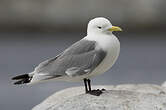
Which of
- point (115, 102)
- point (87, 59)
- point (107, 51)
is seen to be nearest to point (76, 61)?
point (87, 59)

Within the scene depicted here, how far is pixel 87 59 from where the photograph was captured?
14.5 feet

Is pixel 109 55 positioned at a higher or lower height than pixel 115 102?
higher

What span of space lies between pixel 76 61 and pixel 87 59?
94 mm

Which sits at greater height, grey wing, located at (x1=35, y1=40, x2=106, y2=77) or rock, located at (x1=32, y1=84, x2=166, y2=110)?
grey wing, located at (x1=35, y1=40, x2=106, y2=77)

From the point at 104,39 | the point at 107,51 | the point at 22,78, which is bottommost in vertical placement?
the point at 22,78

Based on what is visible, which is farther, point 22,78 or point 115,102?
point 22,78

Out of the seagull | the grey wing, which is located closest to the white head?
the seagull

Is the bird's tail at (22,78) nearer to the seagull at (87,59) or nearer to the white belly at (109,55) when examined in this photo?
the seagull at (87,59)

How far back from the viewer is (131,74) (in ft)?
35.9

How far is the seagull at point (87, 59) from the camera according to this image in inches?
172

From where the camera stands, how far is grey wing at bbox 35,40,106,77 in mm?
4375

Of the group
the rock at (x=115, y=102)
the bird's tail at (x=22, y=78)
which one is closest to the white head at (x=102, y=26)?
the rock at (x=115, y=102)

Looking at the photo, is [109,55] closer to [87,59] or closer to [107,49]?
[107,49]

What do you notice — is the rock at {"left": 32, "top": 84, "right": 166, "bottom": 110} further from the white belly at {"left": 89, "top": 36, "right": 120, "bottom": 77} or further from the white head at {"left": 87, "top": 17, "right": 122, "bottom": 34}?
the white head at {"left": 87, "top": 17, "right": 122, "bottom": 34}
